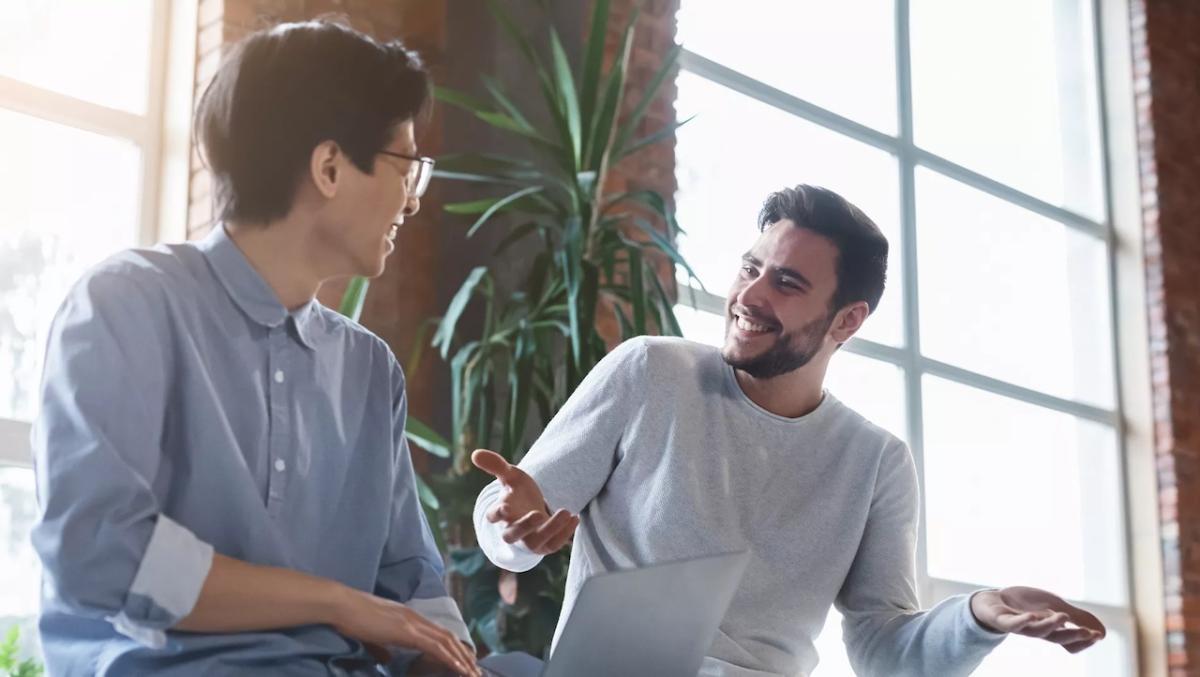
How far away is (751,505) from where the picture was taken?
2223mm

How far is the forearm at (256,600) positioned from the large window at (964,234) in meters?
3.17

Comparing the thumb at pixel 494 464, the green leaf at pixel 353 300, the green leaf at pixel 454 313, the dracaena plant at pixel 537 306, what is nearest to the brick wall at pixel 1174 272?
the dracaena plant at pixel 537 306

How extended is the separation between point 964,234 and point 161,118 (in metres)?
3.32

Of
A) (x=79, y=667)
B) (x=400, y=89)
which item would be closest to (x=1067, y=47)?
(x=400, y=89)

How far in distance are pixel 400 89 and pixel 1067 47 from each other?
5.61 meters

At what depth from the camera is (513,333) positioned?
11.5 ft

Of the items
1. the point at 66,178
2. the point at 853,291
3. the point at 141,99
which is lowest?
the point at 853,291

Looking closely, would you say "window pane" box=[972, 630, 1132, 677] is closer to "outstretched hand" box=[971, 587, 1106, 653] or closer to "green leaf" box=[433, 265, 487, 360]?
"green leaf" box=[433, 265, 487, 360]

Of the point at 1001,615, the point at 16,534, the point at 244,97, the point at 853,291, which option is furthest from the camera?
the point at 16,534

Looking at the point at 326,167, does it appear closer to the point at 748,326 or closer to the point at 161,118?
the point at 748,326

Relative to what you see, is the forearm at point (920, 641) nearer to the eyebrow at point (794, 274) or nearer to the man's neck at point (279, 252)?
the eyebrow at point (794, 274)

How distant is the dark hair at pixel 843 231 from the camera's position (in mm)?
2414

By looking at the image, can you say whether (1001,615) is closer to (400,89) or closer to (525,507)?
(525,507)

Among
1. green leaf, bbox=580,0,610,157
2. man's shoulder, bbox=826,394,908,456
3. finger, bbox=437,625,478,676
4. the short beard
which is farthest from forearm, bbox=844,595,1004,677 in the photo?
green leaf, bbox=580,0,610,157
